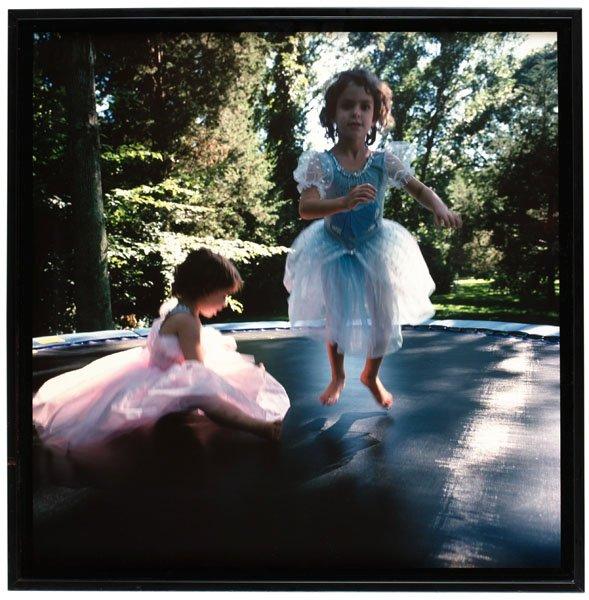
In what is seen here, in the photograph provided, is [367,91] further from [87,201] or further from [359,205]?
[87,201]

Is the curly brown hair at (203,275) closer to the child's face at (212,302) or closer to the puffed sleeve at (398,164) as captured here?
the child's face at (212,302)

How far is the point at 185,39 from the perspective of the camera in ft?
5.54

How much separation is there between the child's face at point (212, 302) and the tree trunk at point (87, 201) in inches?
11.2

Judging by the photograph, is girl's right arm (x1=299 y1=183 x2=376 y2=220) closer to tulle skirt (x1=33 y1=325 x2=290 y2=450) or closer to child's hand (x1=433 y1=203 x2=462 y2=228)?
child's hand (x1=433 y1=203 x2=462 y2=228)

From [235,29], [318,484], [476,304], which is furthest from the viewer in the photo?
[476,304]

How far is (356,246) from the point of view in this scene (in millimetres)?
1728

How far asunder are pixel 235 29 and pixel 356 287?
835 mm

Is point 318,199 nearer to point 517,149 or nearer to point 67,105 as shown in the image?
point 517,149

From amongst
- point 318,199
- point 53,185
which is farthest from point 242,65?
point 53,185

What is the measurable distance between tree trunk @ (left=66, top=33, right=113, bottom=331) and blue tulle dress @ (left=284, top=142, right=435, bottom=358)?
0.57 metres

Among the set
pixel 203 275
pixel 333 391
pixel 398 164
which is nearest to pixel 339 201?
pixel 398 164

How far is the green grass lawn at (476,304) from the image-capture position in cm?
176

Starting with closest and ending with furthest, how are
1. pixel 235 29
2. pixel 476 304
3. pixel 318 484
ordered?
pixel 318 484 → pixel 235 29 → pixel 476 304

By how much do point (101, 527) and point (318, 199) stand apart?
3.60 ft
